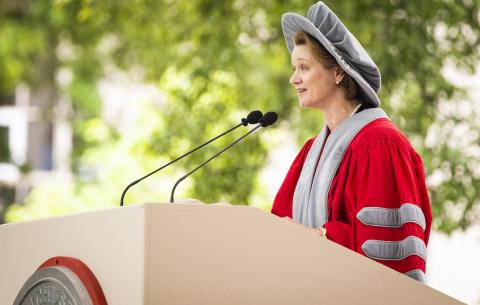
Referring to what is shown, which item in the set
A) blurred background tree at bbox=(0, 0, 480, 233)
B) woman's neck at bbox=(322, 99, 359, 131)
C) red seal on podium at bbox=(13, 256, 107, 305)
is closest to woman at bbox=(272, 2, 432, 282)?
woman's neck at bbox=(322, 99, 359, 131)

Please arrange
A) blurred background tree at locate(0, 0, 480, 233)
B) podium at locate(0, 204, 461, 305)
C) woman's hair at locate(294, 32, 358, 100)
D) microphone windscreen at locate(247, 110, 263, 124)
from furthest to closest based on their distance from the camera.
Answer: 1. blurred background tree at locate(0, 0, 480, 233)
2. woman's hair at locate(294, 32, 358, 100)
3. microphone windscreen at locate(247, 110, 263, 124)
4. podium at locate(0, 204, 461, 305)

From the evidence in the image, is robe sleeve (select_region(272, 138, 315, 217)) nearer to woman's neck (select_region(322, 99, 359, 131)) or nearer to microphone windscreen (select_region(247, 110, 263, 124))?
woman's neck (select_region(322, 99, 359, 131))

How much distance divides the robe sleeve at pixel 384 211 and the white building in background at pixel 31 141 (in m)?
15.7

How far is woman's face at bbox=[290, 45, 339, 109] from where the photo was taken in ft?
10.9

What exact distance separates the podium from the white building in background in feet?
52.9

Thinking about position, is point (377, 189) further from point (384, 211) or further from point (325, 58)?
point (325, 58)

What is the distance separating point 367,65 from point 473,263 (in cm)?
876

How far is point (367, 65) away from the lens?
3.30 metres

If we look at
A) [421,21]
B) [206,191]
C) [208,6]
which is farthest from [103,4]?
[421,21]

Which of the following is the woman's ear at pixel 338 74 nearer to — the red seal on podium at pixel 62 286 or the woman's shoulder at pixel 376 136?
the woman's shoulder at pixel 376 136

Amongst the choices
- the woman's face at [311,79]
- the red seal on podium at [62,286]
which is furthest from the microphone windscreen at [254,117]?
the red seal on podium at [62,286]

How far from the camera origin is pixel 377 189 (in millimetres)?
3033

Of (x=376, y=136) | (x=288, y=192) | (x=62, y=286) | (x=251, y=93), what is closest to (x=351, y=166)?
(x=376, y=136)

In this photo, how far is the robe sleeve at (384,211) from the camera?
300 centimetres
